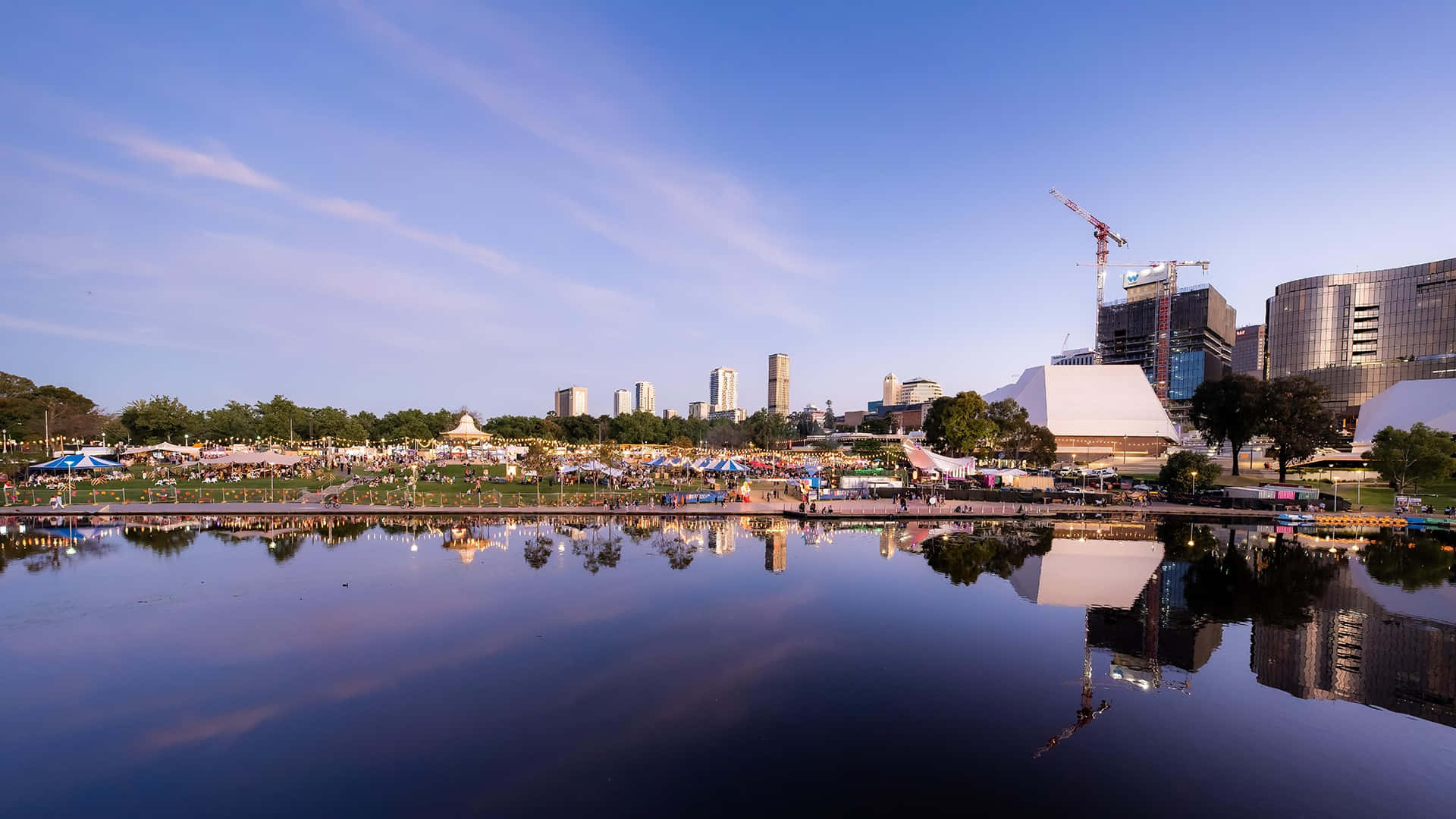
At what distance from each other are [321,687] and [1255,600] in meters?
24.5

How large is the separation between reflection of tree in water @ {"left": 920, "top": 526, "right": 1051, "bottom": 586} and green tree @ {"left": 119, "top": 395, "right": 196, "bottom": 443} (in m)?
86.8

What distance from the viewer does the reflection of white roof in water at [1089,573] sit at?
748 inches

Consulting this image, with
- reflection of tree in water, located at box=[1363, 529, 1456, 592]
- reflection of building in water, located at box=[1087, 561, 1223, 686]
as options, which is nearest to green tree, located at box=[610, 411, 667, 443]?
reflection of tree in water, located at box=[1363, 529, 1456, 592]

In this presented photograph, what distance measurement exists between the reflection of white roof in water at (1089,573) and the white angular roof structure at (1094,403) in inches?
2565

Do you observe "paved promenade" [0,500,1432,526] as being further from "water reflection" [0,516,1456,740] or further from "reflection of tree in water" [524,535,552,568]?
"reflection of tree in water" [524,535,552,568]

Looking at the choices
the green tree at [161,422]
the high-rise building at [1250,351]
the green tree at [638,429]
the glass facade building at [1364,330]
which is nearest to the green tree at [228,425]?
the green tree at [161,422]

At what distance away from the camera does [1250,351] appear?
515 ft

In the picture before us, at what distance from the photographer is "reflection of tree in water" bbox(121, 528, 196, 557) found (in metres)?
22.3

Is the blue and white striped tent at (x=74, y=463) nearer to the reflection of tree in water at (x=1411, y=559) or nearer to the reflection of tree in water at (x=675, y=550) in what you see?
the reflection of tree in water at (x=675, y=550)

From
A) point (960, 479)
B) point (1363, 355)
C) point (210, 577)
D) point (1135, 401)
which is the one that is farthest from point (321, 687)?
point (1363, 355)

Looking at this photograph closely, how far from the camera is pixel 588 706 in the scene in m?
10.7

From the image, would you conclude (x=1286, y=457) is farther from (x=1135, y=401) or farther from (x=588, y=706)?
(x=588, y=706)

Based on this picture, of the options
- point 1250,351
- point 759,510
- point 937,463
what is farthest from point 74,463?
point 1250,351

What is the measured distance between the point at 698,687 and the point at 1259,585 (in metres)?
20.6
